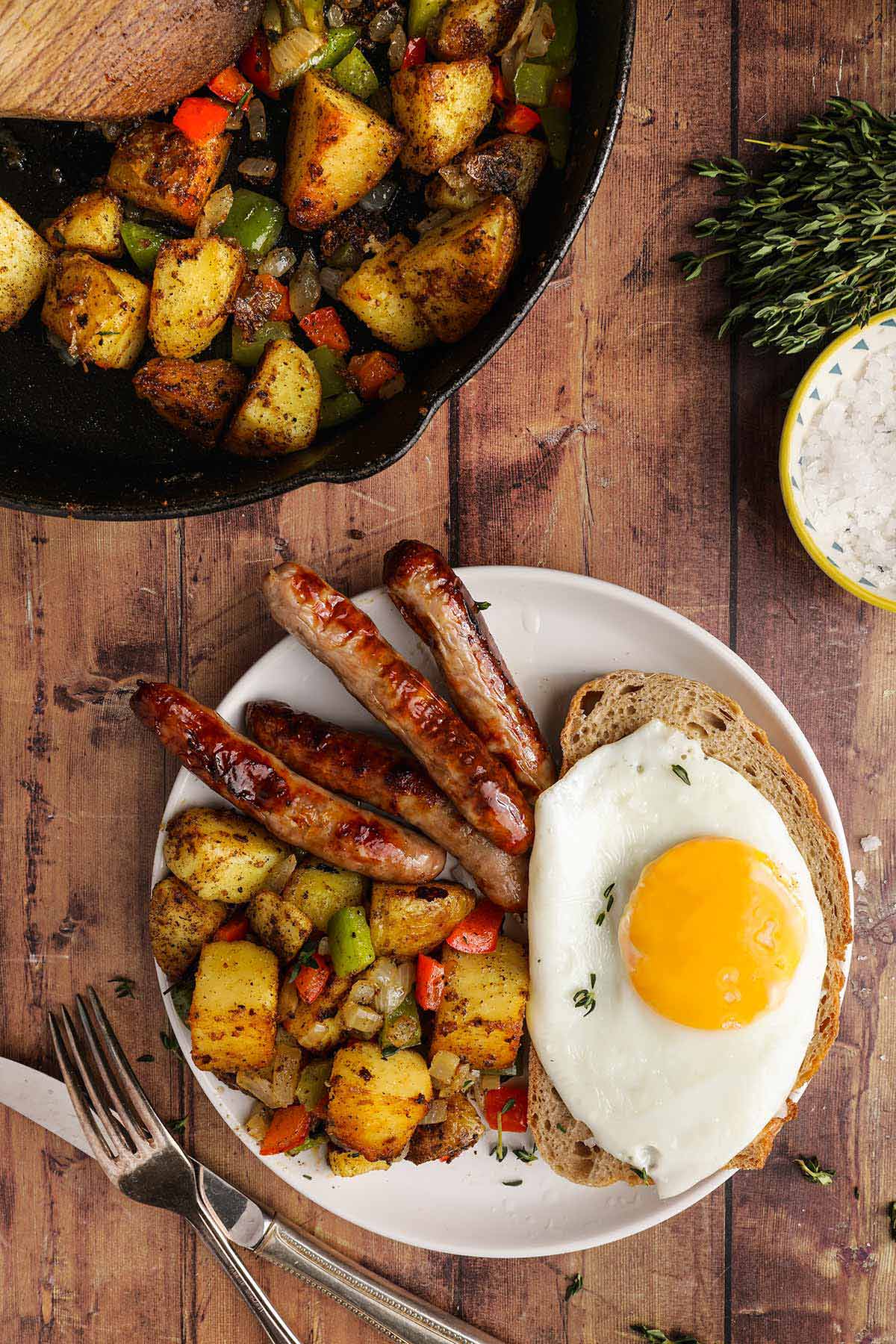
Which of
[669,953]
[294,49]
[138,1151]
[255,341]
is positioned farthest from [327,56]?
[138,1151]

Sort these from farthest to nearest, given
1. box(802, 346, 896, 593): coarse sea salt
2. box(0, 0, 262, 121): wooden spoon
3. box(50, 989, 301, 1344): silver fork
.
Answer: box(50, 989, 301, 1344): silver fork → box(802, 346, 896, 593): coarse sea salt → box(0, 0, 262, 121): wooden spoon

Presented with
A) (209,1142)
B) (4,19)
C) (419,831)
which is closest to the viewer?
(4,19)

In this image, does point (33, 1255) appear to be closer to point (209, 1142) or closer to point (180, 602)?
point (209, 1142)

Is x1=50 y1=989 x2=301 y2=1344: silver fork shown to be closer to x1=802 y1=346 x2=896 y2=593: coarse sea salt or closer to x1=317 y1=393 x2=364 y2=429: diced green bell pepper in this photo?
x1=317 y1=393 x2=364 y2=429: diced green bell pepper


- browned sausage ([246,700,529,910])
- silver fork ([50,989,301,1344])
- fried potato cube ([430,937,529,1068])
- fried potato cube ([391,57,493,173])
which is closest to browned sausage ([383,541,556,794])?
browned sausage ([246,700,529,910])

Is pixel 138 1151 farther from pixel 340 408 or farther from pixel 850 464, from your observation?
pixel 850 464

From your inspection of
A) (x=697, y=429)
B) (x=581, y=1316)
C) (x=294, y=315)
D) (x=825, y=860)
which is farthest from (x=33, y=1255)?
(x=697, y=429)
